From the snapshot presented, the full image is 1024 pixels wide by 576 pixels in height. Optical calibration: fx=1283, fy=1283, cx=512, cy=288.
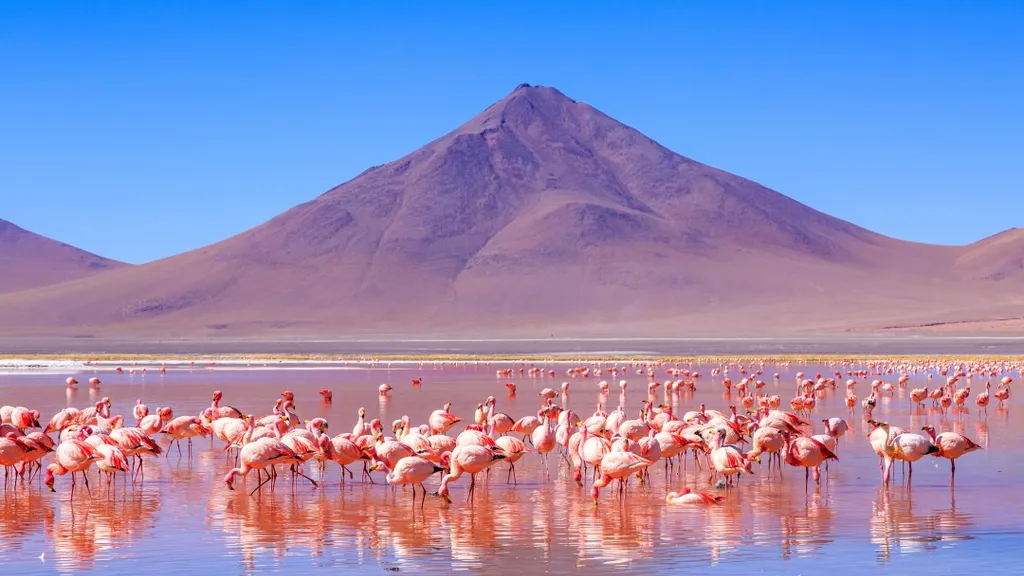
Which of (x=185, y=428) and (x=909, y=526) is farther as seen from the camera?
(x=185, y=428)

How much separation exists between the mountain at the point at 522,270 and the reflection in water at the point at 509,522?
9139cm

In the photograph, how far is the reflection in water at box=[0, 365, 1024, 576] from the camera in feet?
33.7

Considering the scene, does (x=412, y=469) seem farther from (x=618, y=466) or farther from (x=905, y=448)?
(x=905, y=448)

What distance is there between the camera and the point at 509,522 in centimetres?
1202

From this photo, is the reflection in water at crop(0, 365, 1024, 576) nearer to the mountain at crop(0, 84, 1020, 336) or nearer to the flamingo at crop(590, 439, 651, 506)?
the flamingo at crop(590, 439, 651, 506)

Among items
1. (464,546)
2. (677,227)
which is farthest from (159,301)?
(464,546)

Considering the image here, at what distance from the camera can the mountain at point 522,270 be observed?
131m

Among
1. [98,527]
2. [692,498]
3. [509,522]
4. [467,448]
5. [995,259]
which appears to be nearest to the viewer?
[98,527]

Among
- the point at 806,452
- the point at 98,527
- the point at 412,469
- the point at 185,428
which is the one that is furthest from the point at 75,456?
the point at 806,452

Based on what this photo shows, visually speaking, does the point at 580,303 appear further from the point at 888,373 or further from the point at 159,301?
the point at 888,373

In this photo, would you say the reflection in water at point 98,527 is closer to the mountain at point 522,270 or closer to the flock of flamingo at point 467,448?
the flock of flamingo at point 467,448

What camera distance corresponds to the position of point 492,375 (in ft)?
124

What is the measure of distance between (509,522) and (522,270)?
137 metres

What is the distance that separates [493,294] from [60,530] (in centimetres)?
13049
